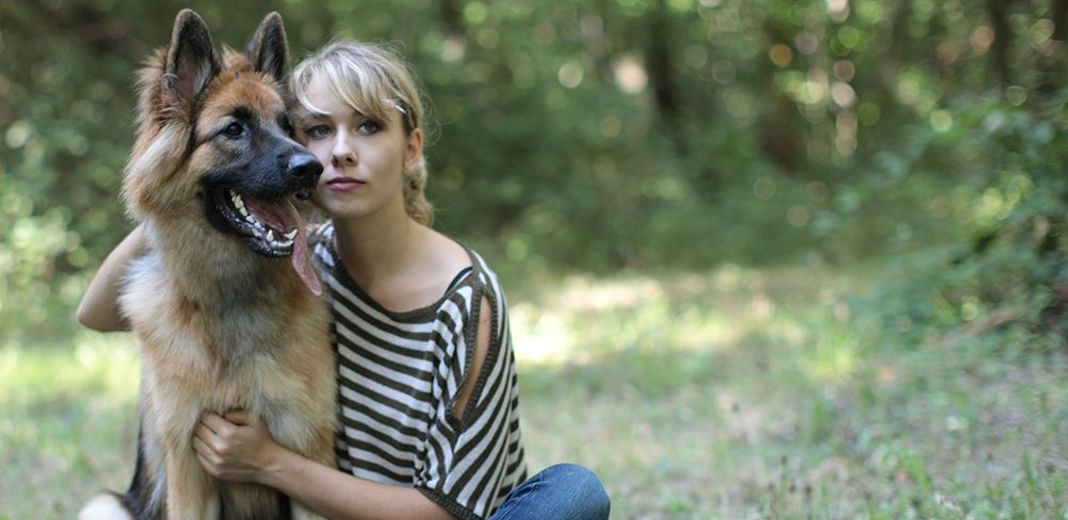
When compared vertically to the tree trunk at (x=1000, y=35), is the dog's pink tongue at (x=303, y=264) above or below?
below

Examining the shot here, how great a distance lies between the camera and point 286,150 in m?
2.56

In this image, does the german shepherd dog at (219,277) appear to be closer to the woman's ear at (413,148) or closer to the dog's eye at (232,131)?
the dog's eye at (232,131)

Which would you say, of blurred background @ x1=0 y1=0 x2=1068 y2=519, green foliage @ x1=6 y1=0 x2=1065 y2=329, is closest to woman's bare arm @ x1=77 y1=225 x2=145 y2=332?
blurred background @ x1=0 y1=0 x2=1068 y2=519

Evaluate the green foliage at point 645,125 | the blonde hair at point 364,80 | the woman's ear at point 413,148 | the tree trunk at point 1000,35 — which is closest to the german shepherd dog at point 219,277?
the blonde hair at point 364,80

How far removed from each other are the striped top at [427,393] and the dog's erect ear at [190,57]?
0.61 m

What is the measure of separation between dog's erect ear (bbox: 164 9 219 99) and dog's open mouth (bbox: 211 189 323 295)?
298mm

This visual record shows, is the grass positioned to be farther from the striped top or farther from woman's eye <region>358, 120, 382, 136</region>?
woman's eye <region>358, 120, 382, 136</region>

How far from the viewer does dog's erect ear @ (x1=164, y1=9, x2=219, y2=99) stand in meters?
2.60

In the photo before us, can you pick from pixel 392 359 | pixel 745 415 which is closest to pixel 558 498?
pixel 392 359

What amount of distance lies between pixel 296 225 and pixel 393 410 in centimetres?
58

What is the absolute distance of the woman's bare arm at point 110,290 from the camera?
116 inches

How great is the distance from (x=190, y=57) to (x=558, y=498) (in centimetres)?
155

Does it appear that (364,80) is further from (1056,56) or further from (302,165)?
(1056,56)

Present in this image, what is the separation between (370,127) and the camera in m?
2.68
